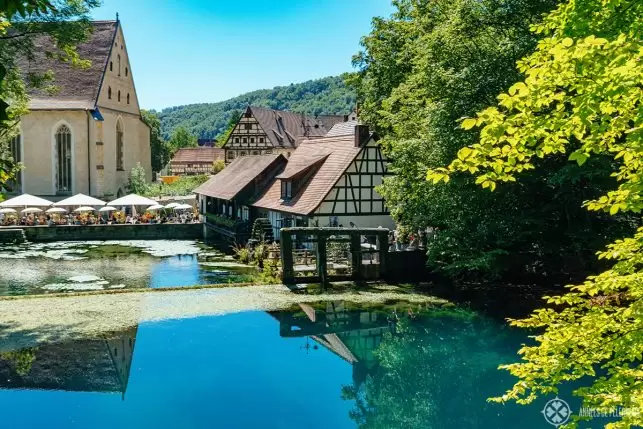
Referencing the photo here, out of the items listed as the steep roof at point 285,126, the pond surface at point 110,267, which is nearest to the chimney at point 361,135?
the pond surface at point 110,267

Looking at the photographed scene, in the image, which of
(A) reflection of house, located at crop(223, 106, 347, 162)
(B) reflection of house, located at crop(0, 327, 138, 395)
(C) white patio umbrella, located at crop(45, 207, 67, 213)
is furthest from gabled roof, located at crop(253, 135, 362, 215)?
(A) reflection of house, located at crop(223, 106, 347, 162)

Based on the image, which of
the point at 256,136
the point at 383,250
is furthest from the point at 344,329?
the point at 256,136

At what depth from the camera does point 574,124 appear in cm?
443

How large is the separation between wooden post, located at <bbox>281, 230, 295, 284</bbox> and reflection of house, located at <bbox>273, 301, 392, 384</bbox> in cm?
352

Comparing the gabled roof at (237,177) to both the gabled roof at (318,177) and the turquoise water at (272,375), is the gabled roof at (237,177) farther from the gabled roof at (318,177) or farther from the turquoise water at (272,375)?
the turquoise water at (272,375)

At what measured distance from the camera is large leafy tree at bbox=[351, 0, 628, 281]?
1891 cm

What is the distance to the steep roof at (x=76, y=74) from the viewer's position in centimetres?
4644

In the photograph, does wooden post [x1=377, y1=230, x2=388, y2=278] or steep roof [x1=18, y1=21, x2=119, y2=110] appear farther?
steep roof [x1=18, y1=21, x2=119, y2=110]

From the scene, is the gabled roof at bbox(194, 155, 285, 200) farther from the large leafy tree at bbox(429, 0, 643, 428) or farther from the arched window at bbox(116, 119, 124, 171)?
the large leafy tree at bbox(429, 0, 643, 428)

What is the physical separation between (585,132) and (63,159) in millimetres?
47544

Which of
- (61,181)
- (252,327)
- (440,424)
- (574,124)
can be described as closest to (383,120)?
(252,327)

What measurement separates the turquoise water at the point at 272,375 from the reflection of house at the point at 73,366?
23mm

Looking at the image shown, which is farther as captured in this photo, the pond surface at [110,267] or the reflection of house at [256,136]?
the reflection of house at [256,136]

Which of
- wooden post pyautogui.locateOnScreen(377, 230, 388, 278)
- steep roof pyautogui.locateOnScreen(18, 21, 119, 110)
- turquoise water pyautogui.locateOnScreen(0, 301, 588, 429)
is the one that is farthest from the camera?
steep roof pyautogui.locateOnScreen(18, 21, 119, 110)
